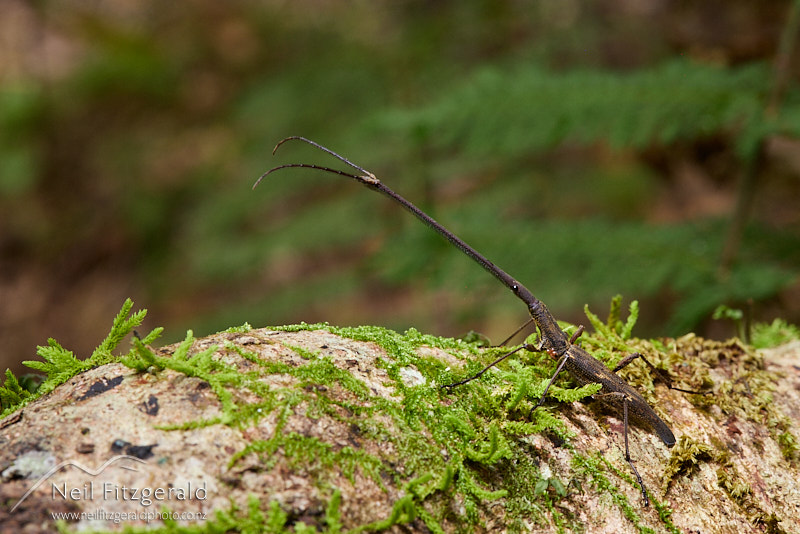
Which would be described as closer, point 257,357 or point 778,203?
point 257,357

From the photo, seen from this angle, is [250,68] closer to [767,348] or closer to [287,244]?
[287,244]

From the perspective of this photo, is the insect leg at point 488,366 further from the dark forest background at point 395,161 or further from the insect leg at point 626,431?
the dark forest background at point 395,161

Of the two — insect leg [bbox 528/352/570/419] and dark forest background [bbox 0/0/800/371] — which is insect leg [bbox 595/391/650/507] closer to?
insect leg [bbox 528/352/570/419]

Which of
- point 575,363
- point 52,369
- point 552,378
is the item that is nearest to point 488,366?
point 552,378

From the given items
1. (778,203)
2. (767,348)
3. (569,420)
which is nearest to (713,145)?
(778,203)

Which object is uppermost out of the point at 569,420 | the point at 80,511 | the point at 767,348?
the point at 767,348

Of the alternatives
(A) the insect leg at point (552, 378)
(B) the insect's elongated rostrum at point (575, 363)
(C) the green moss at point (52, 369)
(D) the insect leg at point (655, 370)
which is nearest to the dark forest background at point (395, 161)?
(D) the insect leg at point (655, 370)

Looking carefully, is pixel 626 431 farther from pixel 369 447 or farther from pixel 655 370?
pixel 369 447

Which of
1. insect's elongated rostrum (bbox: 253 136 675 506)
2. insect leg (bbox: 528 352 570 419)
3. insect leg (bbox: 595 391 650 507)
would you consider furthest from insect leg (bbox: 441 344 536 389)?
insect leg (bbox: 595 391 650 507)
